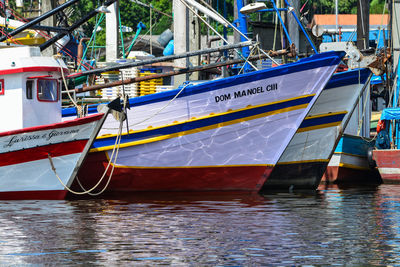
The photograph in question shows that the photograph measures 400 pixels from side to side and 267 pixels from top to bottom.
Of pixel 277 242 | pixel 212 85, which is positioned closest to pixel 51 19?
pixel 212 85

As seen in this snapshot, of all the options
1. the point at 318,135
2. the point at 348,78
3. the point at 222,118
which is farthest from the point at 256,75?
the point at 348,78

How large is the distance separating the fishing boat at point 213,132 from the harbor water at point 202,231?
0.67 metres

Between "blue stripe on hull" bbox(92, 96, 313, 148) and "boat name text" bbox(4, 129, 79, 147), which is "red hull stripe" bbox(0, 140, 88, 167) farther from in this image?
"blue stripe on hull" bbox(92, 96, 313, 148)

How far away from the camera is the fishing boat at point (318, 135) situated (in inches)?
774

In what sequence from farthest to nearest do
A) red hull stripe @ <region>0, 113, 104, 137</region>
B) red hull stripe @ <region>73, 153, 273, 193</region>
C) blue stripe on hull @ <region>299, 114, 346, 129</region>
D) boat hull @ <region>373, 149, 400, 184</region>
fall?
boat hull @ <region>373, 149, 400, 184</region> < blue stripe on hull @ <region>299, 114, 346, 129</region> < red hull stripe @ <region>73, 153, 273, 193</region> < red hull stripe @ <region>0, 113, 104, 137</region>

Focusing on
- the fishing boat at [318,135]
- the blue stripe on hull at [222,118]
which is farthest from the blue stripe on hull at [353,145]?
the blue stripe on hull at [222,118]

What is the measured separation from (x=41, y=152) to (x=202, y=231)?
587 centimetres

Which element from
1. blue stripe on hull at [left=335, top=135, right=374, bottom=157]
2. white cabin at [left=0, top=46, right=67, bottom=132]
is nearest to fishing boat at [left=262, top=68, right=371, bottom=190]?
blue stripe on hull at [left=335, top=135, right=374, bottom=157]

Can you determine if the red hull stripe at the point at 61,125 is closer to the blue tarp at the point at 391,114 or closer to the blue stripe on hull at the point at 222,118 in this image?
the blue stripe on hull at the point at 222,118

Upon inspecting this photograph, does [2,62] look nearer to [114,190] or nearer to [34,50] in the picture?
[34,50]

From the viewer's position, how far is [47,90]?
717 inches

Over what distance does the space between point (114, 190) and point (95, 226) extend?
5.61 meters

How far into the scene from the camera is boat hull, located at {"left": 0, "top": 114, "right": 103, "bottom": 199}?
56.1ft

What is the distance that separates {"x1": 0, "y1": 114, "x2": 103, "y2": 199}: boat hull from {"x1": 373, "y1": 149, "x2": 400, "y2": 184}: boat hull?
31.3 ft
